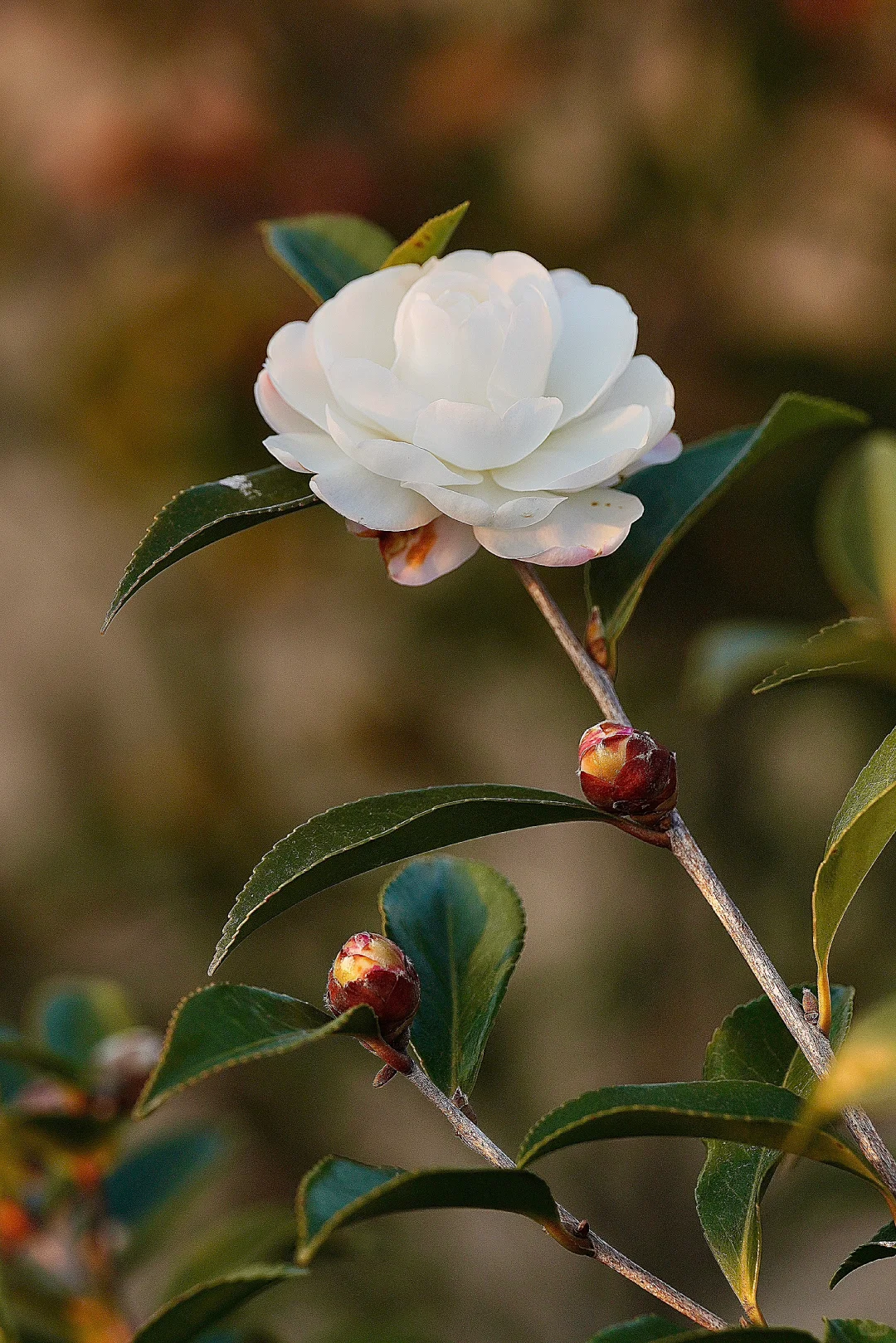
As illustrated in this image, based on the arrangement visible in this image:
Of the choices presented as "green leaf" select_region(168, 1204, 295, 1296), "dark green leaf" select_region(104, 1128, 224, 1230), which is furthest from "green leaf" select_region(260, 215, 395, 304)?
"dark green leaf" select_region(104, 1128, 224, 1230)

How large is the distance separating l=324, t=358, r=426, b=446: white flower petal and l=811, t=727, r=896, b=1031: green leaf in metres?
0.18

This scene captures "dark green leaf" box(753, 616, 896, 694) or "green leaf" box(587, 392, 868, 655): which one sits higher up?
"green leaf" box(587, 392, 868, 655)

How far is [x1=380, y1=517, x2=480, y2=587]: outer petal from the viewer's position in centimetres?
44

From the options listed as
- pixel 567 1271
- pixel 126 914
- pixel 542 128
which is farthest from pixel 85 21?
pixel 567 1271

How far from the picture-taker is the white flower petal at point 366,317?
444 mm

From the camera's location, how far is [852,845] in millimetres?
375

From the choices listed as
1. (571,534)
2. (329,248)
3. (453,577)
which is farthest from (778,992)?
(453,577)

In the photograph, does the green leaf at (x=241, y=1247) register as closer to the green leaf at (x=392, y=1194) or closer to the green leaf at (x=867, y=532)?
the green leaf at (x=392, y=1194)

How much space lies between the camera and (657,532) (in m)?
0.50

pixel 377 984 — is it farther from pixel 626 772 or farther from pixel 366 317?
pixel 366 317

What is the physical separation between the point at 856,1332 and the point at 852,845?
137 mm

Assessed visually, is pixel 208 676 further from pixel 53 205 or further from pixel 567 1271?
pixel 567 1271

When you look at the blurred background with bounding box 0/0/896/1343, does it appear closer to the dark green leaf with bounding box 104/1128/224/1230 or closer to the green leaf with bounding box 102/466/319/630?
the dark green leaf with bounding box 104/1128/224/1230

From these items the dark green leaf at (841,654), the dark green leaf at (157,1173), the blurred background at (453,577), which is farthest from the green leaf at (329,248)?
the blurred background at (453,577)
